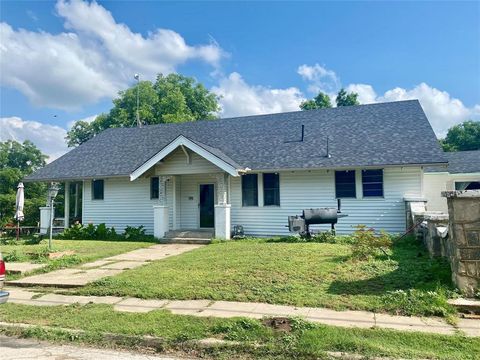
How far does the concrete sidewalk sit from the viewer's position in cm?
498

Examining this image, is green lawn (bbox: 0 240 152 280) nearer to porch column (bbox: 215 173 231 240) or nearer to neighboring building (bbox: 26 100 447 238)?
neighboring building (bbox: 26 100 447 238)

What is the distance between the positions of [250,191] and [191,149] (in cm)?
313

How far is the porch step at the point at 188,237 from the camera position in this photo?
14948mm

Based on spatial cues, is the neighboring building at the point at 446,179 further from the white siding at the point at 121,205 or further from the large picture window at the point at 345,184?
the white siding at the point at 121,205

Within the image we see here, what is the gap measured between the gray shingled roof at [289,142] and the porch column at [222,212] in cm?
131

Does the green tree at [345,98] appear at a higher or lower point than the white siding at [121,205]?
higher


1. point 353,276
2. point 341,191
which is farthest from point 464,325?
point 341,191

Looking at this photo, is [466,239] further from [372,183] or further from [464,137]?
[464,137]

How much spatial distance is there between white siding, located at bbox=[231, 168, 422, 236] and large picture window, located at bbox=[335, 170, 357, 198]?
189mm

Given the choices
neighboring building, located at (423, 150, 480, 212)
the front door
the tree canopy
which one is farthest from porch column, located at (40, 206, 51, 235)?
the tree canopy

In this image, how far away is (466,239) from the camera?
595 cm

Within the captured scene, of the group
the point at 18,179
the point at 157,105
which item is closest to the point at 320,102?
the point at 157,105

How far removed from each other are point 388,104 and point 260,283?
47.7 ft

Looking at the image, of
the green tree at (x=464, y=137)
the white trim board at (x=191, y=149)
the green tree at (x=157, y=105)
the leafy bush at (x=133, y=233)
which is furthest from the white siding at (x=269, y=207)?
the green tree at (x=464, y=137)
